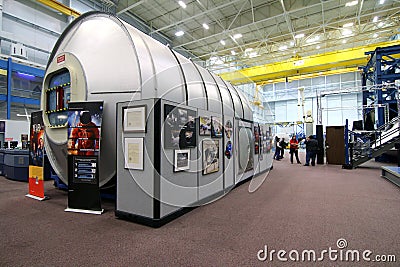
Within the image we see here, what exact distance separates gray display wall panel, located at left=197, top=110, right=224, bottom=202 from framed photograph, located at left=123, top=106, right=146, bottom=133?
3.90 feet

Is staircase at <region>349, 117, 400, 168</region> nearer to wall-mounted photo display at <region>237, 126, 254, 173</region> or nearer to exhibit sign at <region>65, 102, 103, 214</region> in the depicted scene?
wall-mounted photo display at <region>237, 126, 254, 173</region>

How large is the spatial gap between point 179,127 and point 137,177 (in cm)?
97

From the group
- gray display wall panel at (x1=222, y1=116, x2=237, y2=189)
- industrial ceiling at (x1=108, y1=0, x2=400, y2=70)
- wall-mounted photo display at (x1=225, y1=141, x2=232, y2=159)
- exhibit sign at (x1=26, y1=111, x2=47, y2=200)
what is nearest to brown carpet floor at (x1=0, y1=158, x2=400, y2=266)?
exhibit sign at (x1=26, y1=111, x2=47, y2=200)

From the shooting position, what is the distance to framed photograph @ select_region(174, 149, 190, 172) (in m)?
3.27

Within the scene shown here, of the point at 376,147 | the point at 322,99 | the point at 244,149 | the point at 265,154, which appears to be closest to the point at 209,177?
the point at 244,149

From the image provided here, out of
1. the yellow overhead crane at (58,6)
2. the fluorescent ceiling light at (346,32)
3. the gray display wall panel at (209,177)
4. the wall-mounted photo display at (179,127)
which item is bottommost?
the gray display wall panel at (209,177)

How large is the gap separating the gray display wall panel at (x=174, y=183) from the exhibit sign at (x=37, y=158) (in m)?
2.89

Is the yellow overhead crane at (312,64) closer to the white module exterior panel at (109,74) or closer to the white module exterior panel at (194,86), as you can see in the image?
the white module exterior panel at (194,86)

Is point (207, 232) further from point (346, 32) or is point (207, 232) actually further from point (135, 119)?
point (346, 32)

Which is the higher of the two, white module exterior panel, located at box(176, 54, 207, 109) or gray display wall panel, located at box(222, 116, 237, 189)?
white module exterior panel, located at box(176, 54, 207, 109)

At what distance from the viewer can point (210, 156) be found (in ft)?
13.8

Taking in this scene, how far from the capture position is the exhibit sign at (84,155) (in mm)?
3426

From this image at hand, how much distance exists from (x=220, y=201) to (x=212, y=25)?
11656 mm

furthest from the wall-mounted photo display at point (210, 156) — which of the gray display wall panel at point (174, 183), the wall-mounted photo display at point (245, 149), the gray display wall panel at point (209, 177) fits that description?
the wall-mounted photo display at point (245, 149)
